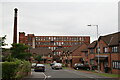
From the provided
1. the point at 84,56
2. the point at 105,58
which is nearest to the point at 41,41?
the point at 84,56

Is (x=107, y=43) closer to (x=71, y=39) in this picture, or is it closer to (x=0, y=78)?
(x=0, y=78)

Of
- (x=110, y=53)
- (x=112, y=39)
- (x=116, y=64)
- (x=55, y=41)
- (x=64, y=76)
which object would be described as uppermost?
(x=55, y=41)

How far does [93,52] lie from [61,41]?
254ft

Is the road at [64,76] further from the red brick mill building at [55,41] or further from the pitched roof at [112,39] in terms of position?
the red brick mill building at [55,41]

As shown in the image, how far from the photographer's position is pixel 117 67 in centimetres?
3666

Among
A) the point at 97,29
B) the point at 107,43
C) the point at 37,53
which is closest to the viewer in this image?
the point at 97,29

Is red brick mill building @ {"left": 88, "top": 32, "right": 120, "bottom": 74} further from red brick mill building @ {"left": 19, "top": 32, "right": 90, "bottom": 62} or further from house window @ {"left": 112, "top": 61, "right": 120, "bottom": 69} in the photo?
red brick mill building @ {"left": 19, "top": 32, "right": 90, "bottom": 62}

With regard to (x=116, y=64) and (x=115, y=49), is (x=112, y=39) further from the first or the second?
(x=116, y=64)

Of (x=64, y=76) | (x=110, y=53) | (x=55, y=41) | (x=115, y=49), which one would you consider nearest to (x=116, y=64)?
(x=115, y=49)

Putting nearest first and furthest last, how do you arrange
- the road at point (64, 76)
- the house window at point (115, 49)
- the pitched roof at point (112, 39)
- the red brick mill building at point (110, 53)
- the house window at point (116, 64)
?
the road at point (64, 76) → the house window at point (116, 64) → the red brick mill building at point (110, 53) → the house window at point (115, 49) → the pitched roof at point (112, 39)

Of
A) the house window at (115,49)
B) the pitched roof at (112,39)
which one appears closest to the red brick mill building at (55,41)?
the pitched roof at (112,39)

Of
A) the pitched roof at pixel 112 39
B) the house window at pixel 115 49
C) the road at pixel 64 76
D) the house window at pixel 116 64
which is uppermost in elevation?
the pitched roof at pixel 112 39

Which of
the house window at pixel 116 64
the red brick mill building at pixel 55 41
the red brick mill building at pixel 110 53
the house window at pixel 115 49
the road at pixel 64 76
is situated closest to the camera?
the road at pixel 64 76

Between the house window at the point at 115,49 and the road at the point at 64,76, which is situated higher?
the house window at the point at 115,49
